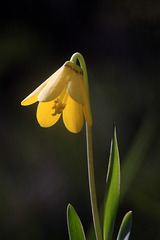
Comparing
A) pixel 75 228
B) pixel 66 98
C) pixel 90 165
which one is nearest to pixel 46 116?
pixel 66 98

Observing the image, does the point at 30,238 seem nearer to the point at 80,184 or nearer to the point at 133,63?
the point at 80,184

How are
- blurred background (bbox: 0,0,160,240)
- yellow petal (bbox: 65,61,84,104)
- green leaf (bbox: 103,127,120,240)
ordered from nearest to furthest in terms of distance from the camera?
1. yellow petal (bbox: 65,61,84,104)
2. green leaf (bbox: 103,127,120,240)
3. blurred background (bbox: 0,0,160,240)

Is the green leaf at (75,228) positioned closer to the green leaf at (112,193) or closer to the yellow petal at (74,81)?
the green leaf at (112,193)

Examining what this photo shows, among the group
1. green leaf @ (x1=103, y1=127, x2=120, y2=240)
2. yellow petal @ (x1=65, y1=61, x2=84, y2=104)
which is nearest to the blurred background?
green leaf @ (x1=103, y1=127, x2=120, y2=240)

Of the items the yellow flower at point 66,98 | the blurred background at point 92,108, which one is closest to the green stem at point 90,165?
the yellow flower at point 66,98

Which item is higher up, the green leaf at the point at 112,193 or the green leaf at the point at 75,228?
the green leaf at the point at 112,193

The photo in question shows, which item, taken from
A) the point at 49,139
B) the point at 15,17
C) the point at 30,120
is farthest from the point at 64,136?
the point at 15,17

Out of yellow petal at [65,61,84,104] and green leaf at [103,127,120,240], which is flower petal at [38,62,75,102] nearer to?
yellow petal at [65,61,84,104]
